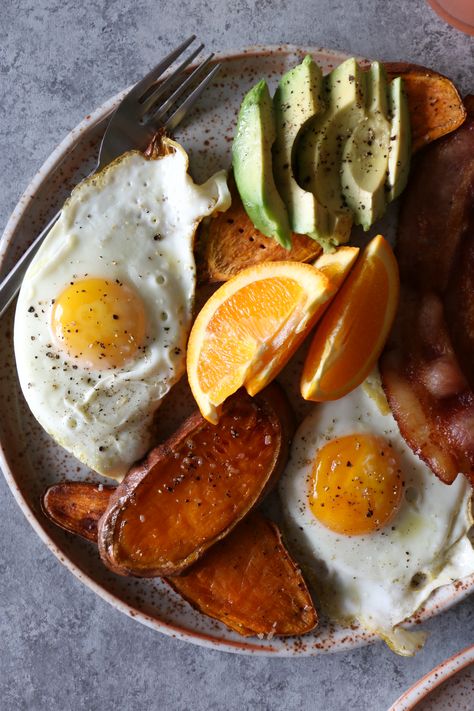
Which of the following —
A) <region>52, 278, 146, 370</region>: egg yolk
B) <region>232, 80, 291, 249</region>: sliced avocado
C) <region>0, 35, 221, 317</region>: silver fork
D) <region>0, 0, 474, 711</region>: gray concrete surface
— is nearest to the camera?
<region>232, 80, 291, 249</region>: sliced avocado

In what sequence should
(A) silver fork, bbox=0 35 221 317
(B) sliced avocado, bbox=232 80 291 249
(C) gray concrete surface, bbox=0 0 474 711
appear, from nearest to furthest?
1. (B) sliced avocado, bbox=232 80 291 249
2. (A) silver fork, bbox=0 35 221 317
3. (C) gray concrete surface, bbox=0 0 474 711

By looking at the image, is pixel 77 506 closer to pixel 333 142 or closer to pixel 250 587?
pixel 250 587

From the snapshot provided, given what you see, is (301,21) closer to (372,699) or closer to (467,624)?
(467,624)

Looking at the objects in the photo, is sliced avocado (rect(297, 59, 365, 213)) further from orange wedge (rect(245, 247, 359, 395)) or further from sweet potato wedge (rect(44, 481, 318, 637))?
sweet potato wedge (rect(44, 481, 318, 637))

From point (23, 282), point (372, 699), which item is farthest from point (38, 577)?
point (372, 699)

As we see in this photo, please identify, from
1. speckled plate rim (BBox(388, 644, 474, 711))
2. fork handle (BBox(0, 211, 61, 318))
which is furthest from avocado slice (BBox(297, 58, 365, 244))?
speckled plate rim (BBox(388, 644, 474, 711))

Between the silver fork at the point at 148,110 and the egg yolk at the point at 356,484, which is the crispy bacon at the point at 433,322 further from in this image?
the silver fork at the point at 148,110
